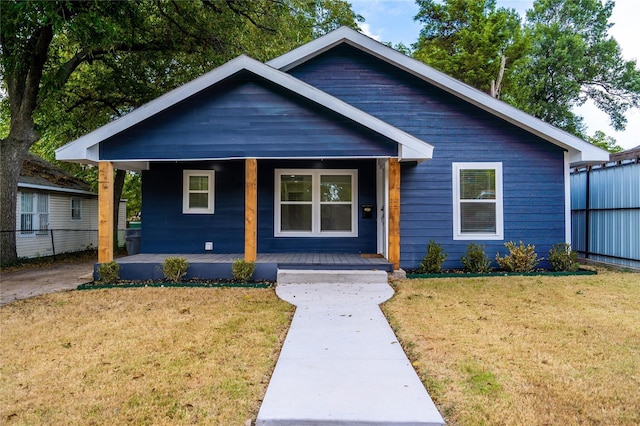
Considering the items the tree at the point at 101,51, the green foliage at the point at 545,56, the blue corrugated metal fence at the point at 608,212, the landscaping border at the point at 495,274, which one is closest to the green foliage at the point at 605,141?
the green foliage at the point at 545,56

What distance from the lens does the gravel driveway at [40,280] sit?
688 centimetres

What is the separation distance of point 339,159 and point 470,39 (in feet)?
59.7

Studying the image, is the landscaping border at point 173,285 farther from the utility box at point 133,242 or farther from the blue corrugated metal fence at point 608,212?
the blue corrugated metal fence at point 608,212

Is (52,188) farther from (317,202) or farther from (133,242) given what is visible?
(317,202)

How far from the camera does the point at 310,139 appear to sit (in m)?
7.46

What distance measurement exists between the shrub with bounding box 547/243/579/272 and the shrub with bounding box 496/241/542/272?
0.39 meters

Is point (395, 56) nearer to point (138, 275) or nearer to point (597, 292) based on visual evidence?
point (597, 292)

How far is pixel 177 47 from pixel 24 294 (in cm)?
914

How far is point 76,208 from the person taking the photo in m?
15.6

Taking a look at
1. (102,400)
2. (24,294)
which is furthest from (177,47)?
(102,400)

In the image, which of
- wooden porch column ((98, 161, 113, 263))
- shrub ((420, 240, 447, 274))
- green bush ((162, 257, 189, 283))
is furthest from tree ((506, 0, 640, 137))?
wooden porch column ((98, 161, 113, 263))

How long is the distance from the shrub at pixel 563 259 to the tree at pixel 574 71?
17984 mm

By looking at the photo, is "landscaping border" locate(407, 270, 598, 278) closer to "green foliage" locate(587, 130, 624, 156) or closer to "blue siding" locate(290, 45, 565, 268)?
"blue siding" locate(290, 45, 565, 268)

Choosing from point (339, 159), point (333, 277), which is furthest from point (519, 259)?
point (339, 159)
